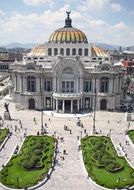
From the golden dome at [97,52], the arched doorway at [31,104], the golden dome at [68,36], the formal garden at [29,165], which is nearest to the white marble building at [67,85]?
the arched doorway at [31,104]

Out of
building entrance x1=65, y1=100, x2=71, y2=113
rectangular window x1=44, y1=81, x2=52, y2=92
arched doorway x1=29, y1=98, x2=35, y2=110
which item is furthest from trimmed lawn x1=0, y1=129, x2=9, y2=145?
rectangular window x1=44, y1=81, x2=52, y2=92

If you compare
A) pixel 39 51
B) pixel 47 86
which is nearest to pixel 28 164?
pixel 47 86

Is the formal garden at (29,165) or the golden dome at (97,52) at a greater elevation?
the golden dome at (97,52)

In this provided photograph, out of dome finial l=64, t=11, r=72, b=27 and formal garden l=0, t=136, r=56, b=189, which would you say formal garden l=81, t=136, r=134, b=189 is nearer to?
formal garden l=0, t=136, r=56, b=189

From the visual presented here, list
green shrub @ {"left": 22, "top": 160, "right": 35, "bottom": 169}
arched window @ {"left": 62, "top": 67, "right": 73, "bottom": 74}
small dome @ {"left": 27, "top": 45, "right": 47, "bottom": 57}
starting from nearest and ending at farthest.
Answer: green shrub @ {"left": 22, "top": 160, "right": 35, "bottom": 169} < arched window @ {"left": 62, "top": 67, "right": 73, "bottom": 74} < small dome @ {"left": 27, "top": 45, "right": 47, "bottom": 57}

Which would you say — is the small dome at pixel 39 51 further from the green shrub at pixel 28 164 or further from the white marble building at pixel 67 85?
the green shrub at pixel 28 164

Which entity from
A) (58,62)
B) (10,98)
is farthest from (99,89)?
(10,98)
